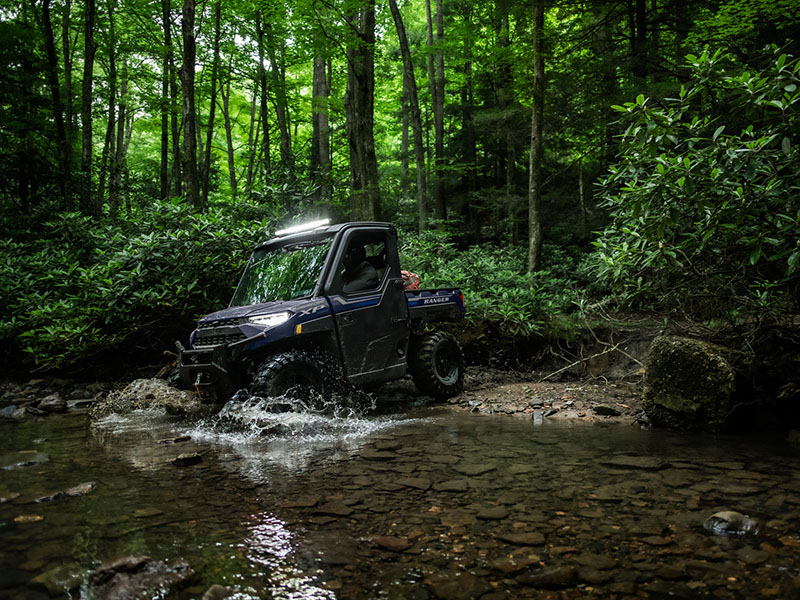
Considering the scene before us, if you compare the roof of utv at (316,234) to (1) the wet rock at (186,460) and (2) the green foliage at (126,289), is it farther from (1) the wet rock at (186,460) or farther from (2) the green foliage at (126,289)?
(1) the wet rock at (186,460)

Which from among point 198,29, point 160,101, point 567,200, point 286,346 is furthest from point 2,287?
point 567,200

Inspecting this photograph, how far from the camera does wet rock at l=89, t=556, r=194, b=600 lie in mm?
1968

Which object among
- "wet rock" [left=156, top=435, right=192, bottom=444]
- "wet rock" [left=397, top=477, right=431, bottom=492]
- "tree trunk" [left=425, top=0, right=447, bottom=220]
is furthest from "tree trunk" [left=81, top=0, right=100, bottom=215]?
"wet rock" [left=397, top=477, right=431, bottom=492]

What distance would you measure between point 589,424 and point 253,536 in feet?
13.3

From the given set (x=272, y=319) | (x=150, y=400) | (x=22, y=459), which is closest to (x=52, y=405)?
(x=150, y=400)

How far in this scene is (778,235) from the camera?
4.55 meters

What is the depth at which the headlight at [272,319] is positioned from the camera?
5.14 m

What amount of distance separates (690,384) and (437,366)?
3.17 m

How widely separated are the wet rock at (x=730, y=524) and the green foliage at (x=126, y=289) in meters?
7.33

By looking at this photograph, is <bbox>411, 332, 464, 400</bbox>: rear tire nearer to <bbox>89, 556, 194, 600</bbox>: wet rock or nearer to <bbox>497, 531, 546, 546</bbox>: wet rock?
<bbox>497, 531, 546, 546</bbox>: wet rock

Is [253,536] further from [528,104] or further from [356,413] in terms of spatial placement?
[528,104]

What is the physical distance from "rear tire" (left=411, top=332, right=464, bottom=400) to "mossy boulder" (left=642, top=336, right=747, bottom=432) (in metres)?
2.61

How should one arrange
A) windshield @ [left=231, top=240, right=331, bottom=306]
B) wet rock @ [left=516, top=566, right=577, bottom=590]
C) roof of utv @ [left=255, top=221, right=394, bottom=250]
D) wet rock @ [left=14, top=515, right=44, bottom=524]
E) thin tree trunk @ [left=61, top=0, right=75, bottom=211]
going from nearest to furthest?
1. wet rock @ [left=516, top=566, right=577, bottom=590]
2. wet rock @ [left=14, top=515, right=44, bottom=524]
3. windshield @ [left=231, top=240, right=331, bottom=306]
4. roof of utv @ [left=255, top=221, right=394, bottom=250]
5. thin tree trunk @ [left=61, top=0, right=75, bottom=211]

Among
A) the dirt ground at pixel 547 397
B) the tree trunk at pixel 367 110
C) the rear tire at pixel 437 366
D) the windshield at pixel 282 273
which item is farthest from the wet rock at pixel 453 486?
the tree trunk at pixel 367 110
